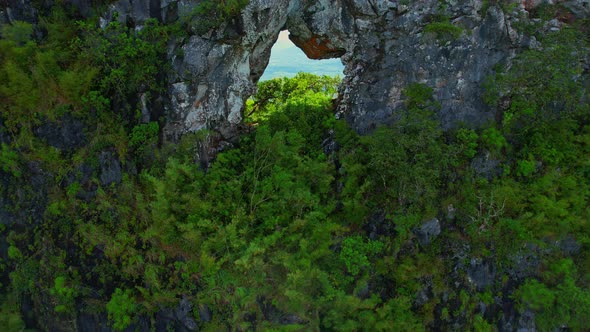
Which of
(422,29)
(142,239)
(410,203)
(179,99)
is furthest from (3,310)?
(422,29)

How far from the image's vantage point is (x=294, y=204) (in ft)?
36.1

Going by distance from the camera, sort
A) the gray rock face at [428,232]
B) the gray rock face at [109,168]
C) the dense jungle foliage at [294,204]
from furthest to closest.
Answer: the gray rock face at [109,168]
the gray rock face at [428,232]
the dense jungle foliage at [294,204]

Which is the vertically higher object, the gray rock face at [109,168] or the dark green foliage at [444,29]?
the dark green foliage at [444,29]

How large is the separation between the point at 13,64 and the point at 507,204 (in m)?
15.2

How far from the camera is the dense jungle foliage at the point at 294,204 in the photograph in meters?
10.6

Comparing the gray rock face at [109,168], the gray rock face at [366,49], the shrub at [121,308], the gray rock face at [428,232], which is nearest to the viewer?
the shrub at [121,308]

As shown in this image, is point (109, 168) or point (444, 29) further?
point (109, 168)

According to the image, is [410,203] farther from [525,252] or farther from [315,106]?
[315,106]

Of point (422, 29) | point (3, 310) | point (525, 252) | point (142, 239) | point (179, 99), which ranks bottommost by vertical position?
point (3, 310)

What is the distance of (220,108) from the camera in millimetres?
12430

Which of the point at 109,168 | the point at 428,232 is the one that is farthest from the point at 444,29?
the point at 109,168

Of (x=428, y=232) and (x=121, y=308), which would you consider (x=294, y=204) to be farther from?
(x=121, y=308)

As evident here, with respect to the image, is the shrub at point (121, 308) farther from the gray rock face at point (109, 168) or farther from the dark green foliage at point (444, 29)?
the dark green foliage at point (444, 29)

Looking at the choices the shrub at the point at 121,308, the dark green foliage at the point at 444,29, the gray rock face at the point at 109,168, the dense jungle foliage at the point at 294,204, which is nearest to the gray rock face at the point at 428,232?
the dense jungle foliage at the point at 294,204
